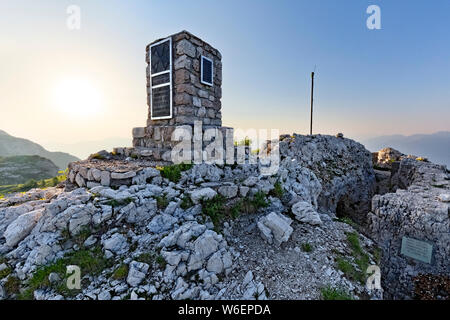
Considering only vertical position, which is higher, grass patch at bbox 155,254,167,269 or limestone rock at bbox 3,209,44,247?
limestone rock at bbox 3,209,44,247

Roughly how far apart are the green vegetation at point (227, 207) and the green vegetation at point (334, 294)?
6.59 ft

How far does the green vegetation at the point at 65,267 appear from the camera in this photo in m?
2.67

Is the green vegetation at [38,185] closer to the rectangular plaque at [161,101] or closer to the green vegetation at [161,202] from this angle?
the rectangular plaque at [161,101]

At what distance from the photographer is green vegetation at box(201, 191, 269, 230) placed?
4.12m

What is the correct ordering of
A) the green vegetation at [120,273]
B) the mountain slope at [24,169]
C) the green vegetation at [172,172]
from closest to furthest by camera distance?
1. the green vegetation at [120,273]
2. the green vegetation at [172,172]
3. the mountain slope at [24,169]

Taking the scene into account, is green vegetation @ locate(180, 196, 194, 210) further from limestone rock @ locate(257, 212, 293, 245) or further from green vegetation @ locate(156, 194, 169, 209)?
limestone rock @ locate(257, 212, 293, 245)

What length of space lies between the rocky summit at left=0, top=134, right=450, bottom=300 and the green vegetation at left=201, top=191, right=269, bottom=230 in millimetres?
24

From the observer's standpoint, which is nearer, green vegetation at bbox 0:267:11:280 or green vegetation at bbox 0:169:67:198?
green vegetation at bbox 0:267:11:280

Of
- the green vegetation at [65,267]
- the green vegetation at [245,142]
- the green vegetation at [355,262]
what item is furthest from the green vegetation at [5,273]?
the green vegetation at [245,142]

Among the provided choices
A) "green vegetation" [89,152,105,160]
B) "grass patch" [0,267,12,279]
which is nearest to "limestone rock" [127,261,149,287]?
"grass patch" [0,267,12,279]

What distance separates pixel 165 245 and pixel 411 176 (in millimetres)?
14444

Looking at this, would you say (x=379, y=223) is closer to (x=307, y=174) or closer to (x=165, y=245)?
(x=307, y=174)

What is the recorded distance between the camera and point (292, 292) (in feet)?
9.48
